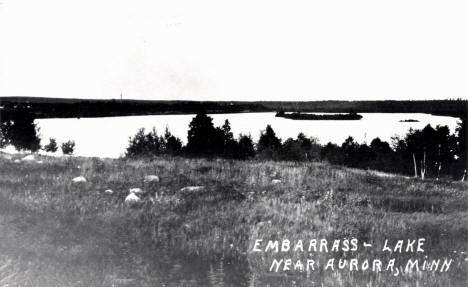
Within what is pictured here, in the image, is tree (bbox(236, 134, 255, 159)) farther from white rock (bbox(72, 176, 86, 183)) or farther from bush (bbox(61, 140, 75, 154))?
white rock (bbox(72, 176, 86, 183))

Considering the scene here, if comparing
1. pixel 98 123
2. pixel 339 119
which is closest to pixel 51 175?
pixel 98 123

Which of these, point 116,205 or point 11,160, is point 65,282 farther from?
point 11,160

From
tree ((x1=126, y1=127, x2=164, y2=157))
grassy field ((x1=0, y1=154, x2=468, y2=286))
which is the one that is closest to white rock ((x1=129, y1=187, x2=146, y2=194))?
grassy field ((x1=0, y1=154, x2=468, y2=286))

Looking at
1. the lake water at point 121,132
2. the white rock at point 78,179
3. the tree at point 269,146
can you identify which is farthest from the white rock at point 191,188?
the tree at point 269,146

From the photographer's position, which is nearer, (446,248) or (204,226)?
(446,248)

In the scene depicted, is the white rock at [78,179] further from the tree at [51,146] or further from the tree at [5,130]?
the tree at [51,146]

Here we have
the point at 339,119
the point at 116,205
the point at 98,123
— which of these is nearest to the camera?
the point at 116,205

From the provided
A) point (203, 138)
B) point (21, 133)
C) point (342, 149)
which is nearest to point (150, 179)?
point (203, 138)

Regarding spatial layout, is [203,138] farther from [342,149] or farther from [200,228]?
[200,228]
